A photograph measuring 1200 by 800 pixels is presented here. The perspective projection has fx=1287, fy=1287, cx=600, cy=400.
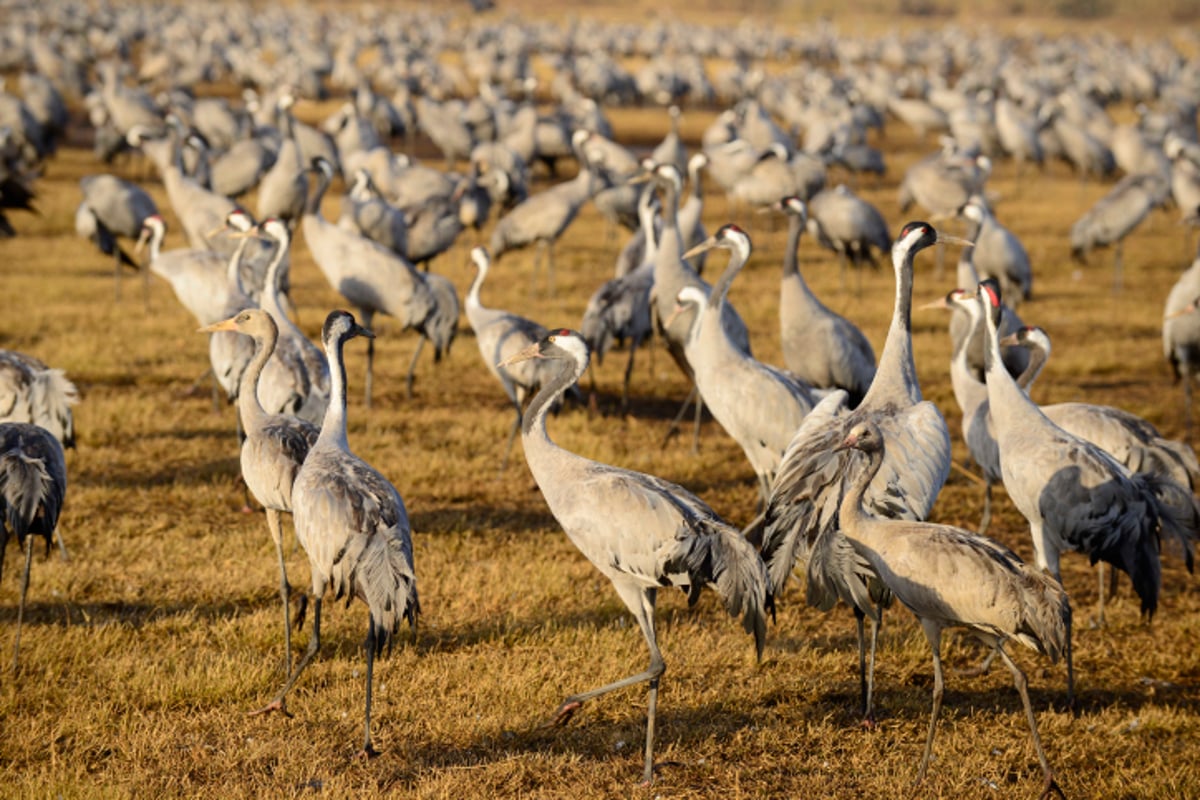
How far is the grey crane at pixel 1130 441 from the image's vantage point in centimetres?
655

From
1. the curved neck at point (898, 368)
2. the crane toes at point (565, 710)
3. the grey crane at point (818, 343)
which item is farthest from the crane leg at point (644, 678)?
the grey crane at point (818, 343)

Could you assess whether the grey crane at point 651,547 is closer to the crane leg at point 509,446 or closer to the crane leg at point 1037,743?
the crane leg at point 1037,743

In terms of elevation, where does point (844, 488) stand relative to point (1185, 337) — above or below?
above

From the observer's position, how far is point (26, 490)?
5.29 metres

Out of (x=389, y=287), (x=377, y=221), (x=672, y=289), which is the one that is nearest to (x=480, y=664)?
(x=672, y=289)

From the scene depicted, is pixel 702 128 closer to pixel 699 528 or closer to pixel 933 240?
pixel 933 240

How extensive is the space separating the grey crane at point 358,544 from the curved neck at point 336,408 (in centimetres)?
20

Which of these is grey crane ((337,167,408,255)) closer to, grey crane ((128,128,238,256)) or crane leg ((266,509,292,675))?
grey crane ((128,128,238,256))

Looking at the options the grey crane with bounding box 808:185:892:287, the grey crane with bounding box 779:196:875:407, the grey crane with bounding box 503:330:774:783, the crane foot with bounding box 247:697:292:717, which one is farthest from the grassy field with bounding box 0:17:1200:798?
the grey crane with bounding box 808:185:892:287

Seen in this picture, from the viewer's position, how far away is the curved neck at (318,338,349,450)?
5.59 meters

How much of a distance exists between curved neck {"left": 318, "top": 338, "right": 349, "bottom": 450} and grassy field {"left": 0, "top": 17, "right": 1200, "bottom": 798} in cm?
97

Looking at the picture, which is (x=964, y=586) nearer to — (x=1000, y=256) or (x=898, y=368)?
(x=898, y=368)

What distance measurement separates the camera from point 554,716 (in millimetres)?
5066

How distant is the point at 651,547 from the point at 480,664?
1.26 m
